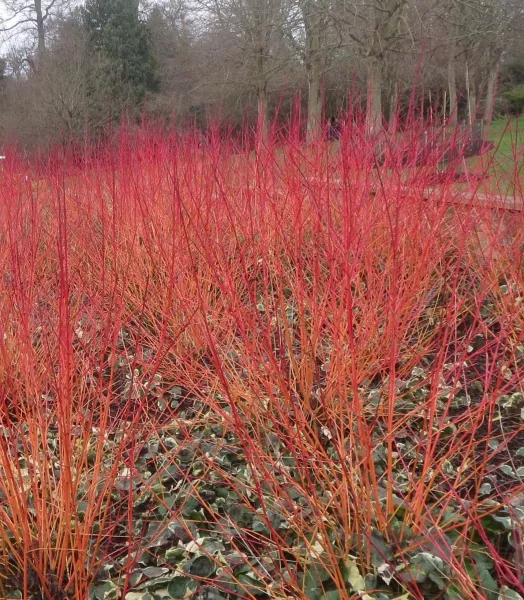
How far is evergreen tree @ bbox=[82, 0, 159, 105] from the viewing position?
1784 cm

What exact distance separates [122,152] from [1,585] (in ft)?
8.47

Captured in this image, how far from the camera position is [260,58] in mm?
11148

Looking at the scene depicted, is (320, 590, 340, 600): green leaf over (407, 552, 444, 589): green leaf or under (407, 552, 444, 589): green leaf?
under

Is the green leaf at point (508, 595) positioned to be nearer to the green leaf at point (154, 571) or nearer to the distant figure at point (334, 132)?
the green leaf at point (154, 571)

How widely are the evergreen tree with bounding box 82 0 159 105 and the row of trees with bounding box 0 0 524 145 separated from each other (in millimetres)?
38

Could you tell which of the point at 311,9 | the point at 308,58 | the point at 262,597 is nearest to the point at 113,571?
the point at 262,597

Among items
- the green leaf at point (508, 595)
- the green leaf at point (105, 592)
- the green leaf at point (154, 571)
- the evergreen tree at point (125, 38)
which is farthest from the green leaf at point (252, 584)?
the evergreen tree at point (125, 38)

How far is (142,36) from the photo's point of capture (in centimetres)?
1833

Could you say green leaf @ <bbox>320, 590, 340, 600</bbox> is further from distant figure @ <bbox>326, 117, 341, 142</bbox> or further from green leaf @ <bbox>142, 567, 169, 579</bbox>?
distant figure @ <bbox>326, 117, 341, 142</bbox>

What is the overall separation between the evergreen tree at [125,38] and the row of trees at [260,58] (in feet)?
0.12

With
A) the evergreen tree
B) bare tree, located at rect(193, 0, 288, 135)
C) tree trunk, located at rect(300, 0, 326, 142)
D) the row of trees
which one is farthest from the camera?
the evergreen tree

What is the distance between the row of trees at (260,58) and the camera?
21.9ft

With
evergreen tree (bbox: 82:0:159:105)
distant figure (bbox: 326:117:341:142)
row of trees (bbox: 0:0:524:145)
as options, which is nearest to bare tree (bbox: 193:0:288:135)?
row of trees (bbox: 0:0:524:145)

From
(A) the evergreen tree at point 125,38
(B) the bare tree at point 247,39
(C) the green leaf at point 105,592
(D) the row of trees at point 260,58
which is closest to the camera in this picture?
(C) the green leaf at point 105,592
